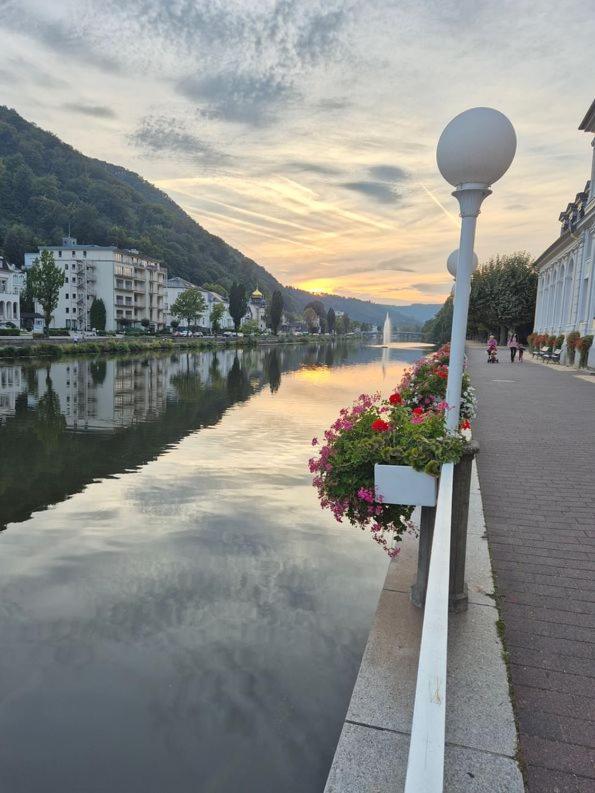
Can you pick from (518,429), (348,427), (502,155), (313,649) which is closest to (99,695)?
(313,649)

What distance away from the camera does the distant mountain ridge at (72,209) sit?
377ft

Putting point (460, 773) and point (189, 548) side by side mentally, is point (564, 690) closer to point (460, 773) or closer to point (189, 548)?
point (460, 773)

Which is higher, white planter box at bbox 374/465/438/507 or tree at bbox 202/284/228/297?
tree at bbox 202/284/228/297

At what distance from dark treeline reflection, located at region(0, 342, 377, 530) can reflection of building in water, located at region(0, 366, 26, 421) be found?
0.04 m

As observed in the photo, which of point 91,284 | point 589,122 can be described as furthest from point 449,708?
point 91,284

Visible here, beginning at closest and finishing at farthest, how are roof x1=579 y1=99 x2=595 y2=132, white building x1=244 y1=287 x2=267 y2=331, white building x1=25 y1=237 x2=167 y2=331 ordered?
roof x1=579 y1=99 x2=595 y2=132
white building x1=25 y1=237 x2=167 y2=331
white building x1=244 y1=287 x2=267 y2=331

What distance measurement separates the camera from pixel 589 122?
98.8 ft

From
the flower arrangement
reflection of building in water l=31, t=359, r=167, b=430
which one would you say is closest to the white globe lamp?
the flower arrangement

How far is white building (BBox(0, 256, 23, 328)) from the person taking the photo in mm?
71000

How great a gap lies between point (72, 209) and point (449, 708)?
134m

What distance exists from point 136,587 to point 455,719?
4.84 metres

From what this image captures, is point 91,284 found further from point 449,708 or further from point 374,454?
point 449,708

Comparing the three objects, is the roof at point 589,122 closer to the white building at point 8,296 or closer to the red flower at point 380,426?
the red flower at point 380,426

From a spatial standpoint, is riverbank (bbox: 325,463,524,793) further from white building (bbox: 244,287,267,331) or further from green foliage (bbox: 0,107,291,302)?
white building (bbox: 244,287,267,331)
